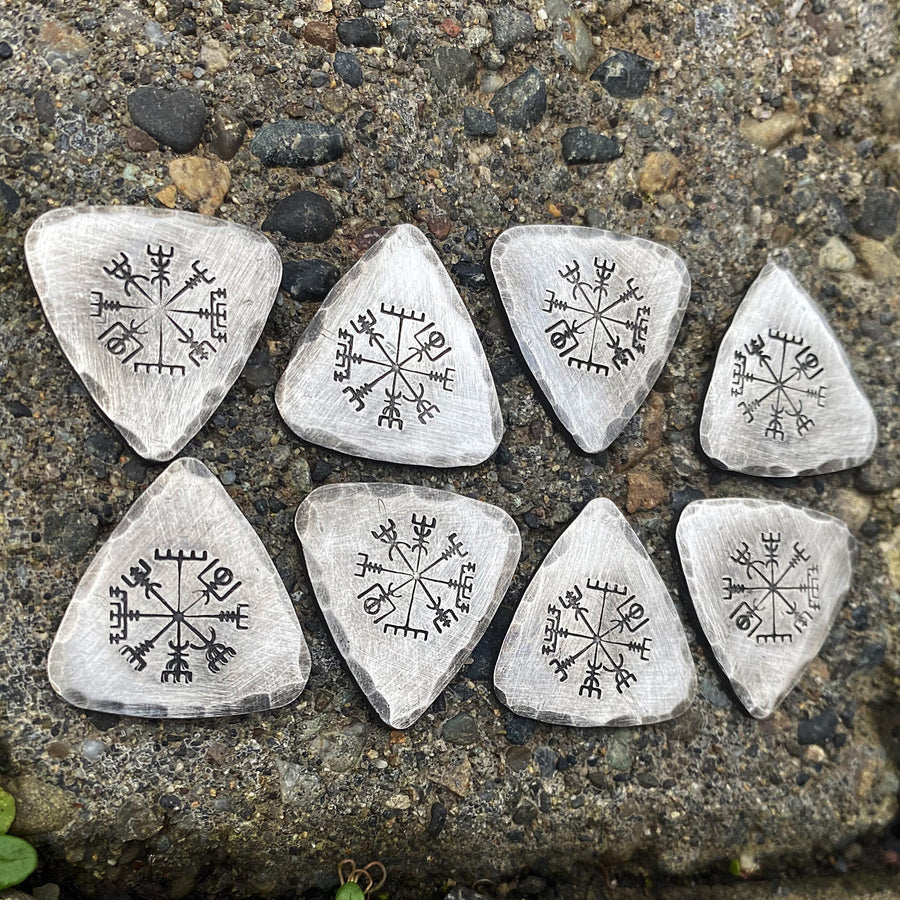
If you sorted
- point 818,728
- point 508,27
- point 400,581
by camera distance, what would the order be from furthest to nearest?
point 818,728
point 508,27
point 400,581

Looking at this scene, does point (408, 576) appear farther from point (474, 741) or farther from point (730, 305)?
point (730, 305)

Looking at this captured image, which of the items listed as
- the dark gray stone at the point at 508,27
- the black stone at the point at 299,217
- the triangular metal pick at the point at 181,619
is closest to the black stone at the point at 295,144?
the black stone at the point at 299,217

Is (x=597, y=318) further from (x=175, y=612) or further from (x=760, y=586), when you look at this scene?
(x=175, y=612)

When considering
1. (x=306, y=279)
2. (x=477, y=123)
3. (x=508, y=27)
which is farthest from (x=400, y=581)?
(x=508, y=27)

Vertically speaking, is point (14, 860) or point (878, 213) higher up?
point (878, 213)

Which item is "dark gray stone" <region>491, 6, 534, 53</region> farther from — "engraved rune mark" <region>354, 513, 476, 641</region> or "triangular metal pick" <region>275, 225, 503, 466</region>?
"engraved rune mark" <region>354, 513, 476, 641</region>

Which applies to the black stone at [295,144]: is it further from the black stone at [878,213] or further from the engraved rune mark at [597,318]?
the black stone at [878,213]

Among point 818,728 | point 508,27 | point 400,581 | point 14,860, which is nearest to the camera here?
point 14,860
